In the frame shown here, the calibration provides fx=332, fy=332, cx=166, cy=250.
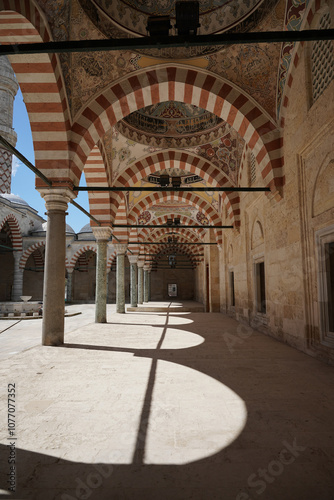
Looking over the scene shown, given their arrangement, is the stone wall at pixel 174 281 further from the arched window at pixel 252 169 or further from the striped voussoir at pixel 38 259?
the arched window at pixel 252 169

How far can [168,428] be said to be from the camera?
2410 millimetres

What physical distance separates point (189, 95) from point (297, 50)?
2.32m

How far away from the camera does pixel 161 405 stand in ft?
9.48

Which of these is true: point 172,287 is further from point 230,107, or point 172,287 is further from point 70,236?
point 230,107

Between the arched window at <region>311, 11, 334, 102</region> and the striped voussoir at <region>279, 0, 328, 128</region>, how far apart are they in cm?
15

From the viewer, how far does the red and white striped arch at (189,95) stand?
6.45m

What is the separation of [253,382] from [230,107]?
5.46 meters

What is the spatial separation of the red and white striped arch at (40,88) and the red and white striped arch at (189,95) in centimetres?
36

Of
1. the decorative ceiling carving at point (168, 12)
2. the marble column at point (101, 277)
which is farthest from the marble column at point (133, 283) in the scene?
the decorative ceiling carving at point (168, 12)

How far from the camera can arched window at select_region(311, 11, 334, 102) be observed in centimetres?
442

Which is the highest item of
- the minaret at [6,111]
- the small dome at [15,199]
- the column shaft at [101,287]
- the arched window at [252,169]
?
the minaret at [6,111]

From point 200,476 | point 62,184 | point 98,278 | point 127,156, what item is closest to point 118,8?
point 62,184

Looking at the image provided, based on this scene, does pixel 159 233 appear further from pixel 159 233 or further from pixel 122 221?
pixel 122 221

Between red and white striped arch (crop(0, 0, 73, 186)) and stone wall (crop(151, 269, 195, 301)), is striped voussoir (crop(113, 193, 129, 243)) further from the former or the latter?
stone wall (crop(151, 269, 195, 301))
